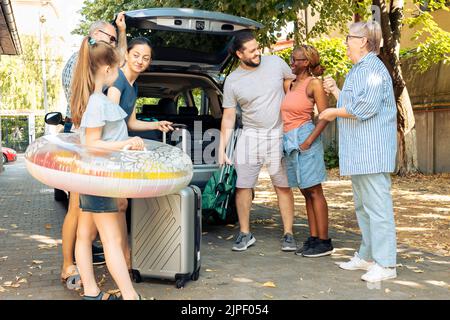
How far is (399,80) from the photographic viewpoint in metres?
11.9

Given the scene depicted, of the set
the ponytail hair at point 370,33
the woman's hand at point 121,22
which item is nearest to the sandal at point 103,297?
the woman's hand at point 121,22

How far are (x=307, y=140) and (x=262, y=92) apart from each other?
0.63m

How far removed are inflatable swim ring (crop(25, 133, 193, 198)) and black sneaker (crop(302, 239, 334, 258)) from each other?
189cm

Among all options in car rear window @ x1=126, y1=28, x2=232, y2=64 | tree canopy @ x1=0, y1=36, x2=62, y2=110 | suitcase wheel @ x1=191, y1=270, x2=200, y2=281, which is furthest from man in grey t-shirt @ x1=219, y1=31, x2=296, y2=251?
tree canopy @ x1=0, y1=36, x2=62, y2=110

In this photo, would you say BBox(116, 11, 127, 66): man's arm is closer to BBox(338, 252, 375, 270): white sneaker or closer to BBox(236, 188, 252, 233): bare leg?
BBox(236, 188, 252, 233): bare leg

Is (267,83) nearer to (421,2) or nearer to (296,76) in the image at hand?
(296,76)

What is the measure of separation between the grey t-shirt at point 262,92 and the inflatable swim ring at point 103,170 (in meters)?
1.75

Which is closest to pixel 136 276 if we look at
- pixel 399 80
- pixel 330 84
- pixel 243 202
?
pixel 243 202

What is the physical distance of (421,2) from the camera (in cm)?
1211

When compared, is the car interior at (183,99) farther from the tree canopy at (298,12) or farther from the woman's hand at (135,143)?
the woman's hand at (135,143)

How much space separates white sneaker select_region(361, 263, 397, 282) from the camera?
4.23 metres

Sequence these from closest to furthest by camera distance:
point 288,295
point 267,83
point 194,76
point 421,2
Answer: point 288,295
point 267,83
point 194,76
point 421,2

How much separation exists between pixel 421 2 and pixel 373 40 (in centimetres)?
875
